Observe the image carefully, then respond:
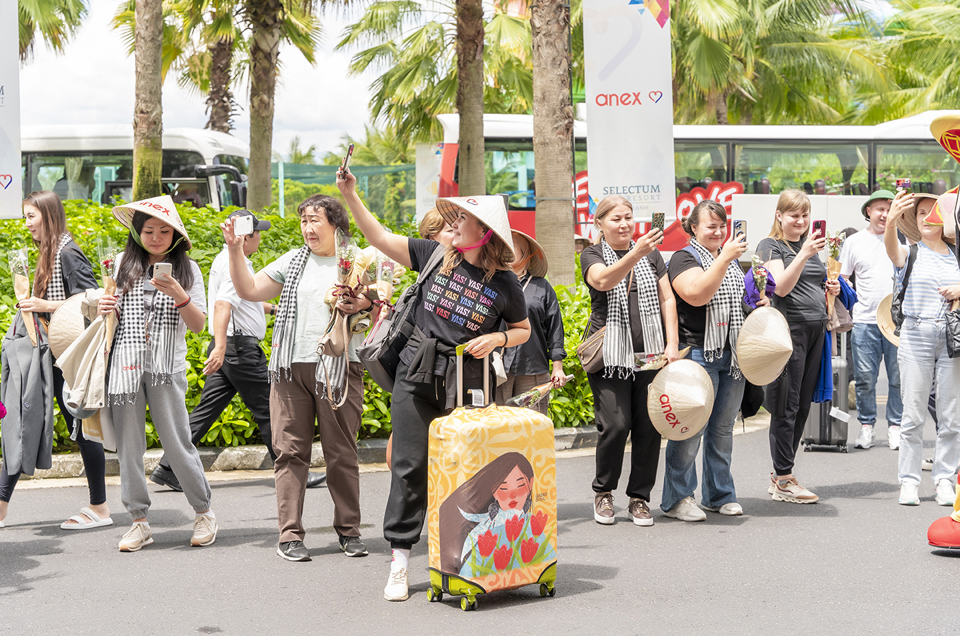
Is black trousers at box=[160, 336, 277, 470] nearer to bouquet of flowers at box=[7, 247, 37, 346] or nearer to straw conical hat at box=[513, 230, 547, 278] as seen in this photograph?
bouquet of flowers at box=[7, 247, 37, 346]

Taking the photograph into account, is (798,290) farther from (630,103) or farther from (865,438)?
(630,103)

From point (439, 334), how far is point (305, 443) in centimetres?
112

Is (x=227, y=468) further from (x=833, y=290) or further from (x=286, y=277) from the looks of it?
(x=833, y=290)

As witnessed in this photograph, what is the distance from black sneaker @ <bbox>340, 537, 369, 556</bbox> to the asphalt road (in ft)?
0.15

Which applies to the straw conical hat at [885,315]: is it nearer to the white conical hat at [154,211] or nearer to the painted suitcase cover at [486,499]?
the painted suitcase cover at [486,499]

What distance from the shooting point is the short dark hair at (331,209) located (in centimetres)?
495

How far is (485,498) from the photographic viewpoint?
4086mm

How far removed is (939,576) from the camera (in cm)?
460

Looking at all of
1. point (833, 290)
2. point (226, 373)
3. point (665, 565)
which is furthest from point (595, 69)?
point (665, 565)

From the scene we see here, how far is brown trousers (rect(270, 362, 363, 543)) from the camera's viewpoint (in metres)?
4.89

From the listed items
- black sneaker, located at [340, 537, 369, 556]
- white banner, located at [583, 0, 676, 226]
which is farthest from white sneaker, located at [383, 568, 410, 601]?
white banner, located at [583, 0, 676, 226]

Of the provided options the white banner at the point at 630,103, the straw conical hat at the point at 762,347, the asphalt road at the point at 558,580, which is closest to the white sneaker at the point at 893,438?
the asphalt road at the point at 558,580

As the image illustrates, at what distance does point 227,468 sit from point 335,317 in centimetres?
294

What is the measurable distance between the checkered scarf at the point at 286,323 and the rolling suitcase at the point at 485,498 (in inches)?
43.4
